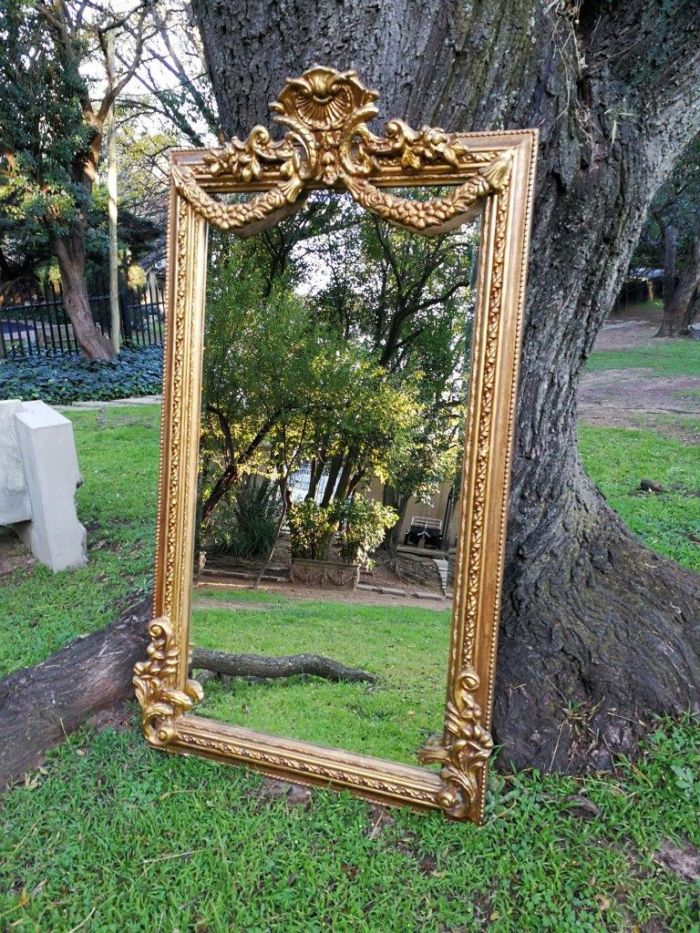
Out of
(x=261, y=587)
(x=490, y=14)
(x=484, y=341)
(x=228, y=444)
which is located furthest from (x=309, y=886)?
(x=490, y=14)

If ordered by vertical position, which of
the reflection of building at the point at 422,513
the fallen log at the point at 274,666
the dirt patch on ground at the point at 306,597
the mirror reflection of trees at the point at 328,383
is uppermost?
the mirror reflection of trees at the point at 328,383

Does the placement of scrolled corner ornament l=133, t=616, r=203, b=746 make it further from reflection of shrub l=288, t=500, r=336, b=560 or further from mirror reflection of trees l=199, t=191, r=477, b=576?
reflection of shrub l=288, t=500, r=336, b=560

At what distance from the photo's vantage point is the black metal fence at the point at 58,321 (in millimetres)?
11625

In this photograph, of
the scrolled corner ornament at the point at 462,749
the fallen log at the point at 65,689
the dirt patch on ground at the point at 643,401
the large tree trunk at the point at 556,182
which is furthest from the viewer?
the dirt patch on ground at the point at 643,401

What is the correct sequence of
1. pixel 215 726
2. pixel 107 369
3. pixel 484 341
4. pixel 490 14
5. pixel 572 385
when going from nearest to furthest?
pixel 484 341 → pixel 490 14 → pixel 215 726 → pixel 572 385 → pixel 107 369

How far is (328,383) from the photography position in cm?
206

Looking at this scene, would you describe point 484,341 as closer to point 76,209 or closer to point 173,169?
point 173,169

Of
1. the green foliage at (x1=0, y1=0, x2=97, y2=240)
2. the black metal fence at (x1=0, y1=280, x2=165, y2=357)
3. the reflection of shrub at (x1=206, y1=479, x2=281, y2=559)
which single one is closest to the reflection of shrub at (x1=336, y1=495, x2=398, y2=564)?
the reflection of shrub at (x1=206, y1=479, x2=281, y2=559)

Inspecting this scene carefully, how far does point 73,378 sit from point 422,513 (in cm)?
1043

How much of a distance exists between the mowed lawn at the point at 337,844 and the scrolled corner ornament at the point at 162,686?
0.14 metres

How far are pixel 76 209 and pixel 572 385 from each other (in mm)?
10528

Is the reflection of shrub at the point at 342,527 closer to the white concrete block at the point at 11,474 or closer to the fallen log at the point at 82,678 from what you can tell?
the fallen log at the point at 82,678

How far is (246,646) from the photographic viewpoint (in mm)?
2123

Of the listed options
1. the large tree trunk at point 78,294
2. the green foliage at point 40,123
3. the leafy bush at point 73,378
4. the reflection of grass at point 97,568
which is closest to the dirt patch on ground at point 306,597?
the reflection of grass at point 97,568
